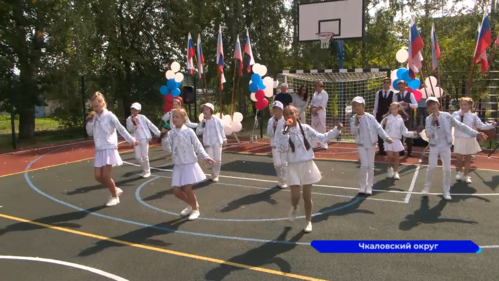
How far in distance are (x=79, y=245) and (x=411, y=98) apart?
8.09 m

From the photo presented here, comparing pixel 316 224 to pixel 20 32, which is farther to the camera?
pixel 20 32

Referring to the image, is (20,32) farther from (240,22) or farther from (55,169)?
(240,22)

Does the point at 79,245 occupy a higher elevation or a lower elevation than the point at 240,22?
lower

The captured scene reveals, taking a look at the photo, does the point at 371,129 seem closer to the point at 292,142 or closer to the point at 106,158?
the point at 292,142

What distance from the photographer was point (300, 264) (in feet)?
13.9

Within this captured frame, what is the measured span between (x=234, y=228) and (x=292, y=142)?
1478 millimetres

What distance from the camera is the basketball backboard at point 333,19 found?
1471 centimetres

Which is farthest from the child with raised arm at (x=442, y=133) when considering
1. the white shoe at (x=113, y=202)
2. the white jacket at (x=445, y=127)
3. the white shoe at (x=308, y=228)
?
the white shoe at (x=113, y=202)

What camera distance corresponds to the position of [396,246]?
466 centimetres

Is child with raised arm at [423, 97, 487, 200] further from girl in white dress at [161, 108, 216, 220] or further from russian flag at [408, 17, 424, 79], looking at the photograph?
girl in white dress at [161, 108, 216, 220]

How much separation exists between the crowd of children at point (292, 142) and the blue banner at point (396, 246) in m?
0.54

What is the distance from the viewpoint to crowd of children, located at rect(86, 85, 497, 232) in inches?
201

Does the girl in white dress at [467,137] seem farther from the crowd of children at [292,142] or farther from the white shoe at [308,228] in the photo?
the white shoe at [308,228]

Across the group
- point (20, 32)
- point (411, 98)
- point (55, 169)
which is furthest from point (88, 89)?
point (411, 98)
